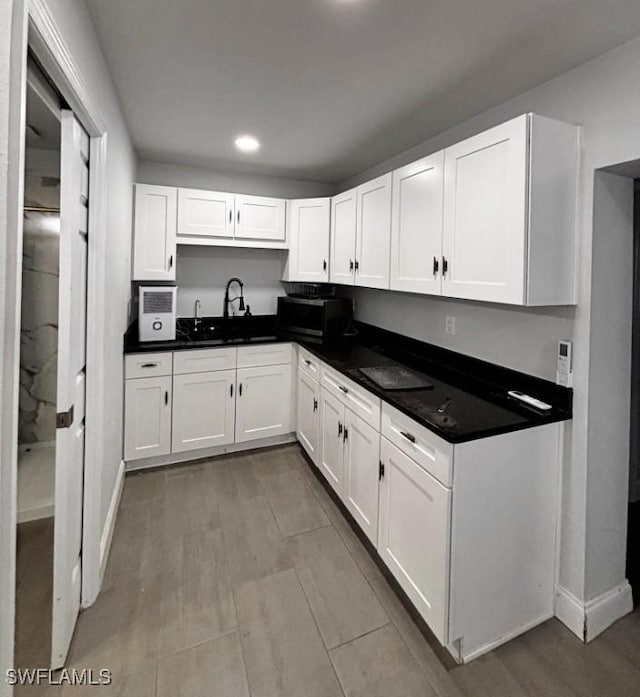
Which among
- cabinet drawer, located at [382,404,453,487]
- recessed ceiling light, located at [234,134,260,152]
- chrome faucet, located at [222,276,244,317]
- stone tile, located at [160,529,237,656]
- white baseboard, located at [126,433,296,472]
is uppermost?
recessed ceiling light, located at [234,134,260,152]

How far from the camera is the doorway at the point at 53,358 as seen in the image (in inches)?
54.6

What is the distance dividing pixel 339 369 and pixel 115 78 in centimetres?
191

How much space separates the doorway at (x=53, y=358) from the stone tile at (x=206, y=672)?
16.1 inches

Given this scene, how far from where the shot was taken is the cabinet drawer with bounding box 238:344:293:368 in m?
3.13

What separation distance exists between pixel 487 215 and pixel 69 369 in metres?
1.83

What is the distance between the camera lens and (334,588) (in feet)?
6.05

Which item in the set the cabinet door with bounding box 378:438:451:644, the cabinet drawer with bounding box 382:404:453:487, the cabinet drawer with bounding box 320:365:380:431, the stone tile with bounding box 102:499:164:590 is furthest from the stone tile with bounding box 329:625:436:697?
the stone tile with bounding box 102:499:164:590

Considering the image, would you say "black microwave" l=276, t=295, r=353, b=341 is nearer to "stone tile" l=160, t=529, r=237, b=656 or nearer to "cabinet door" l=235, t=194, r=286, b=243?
"cabinet door" l=235, t=194, r=286, b=243

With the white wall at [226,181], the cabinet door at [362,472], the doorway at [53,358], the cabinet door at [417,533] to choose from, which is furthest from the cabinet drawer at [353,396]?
the white wall at [226,181]

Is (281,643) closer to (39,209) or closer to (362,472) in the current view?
(362,472)

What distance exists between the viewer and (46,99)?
1.25 metres

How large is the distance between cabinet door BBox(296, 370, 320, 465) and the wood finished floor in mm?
673

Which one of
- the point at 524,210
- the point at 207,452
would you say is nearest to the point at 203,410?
the point at 207,452

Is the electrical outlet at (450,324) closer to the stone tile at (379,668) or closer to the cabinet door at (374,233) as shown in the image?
the cabinet door at (374,233)
